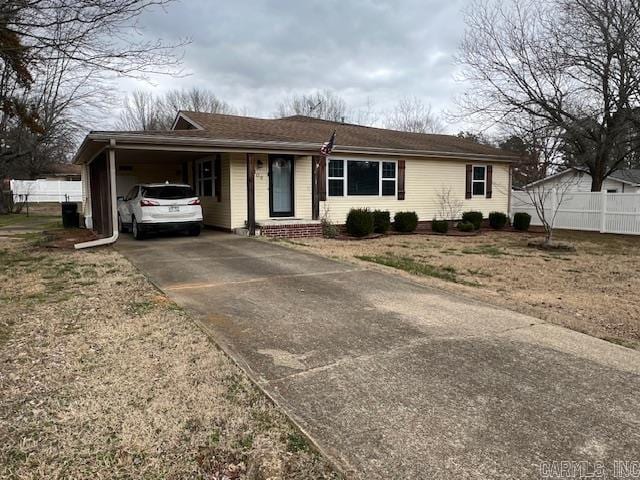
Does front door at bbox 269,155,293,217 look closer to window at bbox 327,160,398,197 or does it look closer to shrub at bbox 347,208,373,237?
window at bbox 327,160,398,197

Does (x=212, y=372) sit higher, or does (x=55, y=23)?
(x=55, y=23)

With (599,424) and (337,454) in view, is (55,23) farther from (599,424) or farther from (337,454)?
(599,424)

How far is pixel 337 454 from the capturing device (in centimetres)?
244

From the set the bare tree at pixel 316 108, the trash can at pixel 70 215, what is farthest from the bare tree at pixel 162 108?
the trash can at pixel 70 215

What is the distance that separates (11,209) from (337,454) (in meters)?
35.4

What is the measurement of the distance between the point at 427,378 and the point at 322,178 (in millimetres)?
11099

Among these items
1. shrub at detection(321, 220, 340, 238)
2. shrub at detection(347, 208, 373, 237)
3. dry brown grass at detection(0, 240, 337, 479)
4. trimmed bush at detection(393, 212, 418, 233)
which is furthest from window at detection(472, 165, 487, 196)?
dry brown grass at detection(0, 240, 337, 479)

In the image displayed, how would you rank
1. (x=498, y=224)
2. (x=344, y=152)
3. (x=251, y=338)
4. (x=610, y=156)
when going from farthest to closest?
1. (x=610, y=156)
2. (x=498, y=224)
3. (x=344, y=152)
4. (x=251, y=338)

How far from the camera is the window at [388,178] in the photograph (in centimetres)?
→ 1573

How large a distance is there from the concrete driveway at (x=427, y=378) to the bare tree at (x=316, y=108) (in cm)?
3712

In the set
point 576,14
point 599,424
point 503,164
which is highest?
point 576,14

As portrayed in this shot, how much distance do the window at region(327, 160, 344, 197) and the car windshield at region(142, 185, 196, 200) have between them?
4697 millimetres

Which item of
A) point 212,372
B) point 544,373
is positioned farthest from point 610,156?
point 212,372

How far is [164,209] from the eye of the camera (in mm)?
11453
